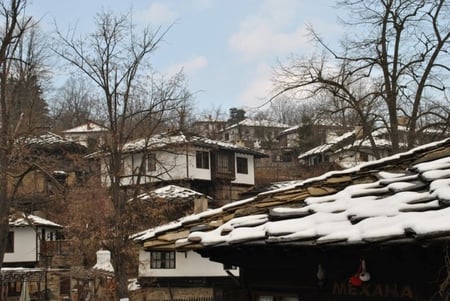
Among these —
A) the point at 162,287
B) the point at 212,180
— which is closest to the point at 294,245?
the point at 162,287

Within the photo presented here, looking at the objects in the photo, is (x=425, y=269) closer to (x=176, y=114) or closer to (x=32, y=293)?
(x=176, y=114)

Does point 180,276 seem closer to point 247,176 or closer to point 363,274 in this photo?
point 247,176

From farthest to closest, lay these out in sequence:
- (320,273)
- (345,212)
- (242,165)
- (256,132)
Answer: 1. (256,132)
2. (242,165)
3. (320,273)
4. (345,212)

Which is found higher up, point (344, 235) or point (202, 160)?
point (202, 160)

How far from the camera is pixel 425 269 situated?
5.71m

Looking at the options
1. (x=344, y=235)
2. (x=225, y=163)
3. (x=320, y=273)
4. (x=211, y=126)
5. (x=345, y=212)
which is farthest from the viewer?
(x=211, y=126)

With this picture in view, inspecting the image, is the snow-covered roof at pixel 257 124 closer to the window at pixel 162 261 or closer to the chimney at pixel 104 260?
the window at pixel 162 261

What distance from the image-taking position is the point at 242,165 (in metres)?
50.5

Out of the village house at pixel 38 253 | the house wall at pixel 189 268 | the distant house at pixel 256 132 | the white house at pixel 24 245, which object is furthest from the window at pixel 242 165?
the distant house at pixel 256 132

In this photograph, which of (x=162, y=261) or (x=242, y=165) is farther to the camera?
(x=242, y=165)

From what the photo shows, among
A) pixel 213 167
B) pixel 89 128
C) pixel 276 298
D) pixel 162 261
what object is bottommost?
pixel 162 261

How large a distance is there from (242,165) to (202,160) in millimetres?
5159

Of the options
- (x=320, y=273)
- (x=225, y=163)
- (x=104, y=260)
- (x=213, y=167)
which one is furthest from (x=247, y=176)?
(x=320, y=273)

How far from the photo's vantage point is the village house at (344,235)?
4941 millimetres
